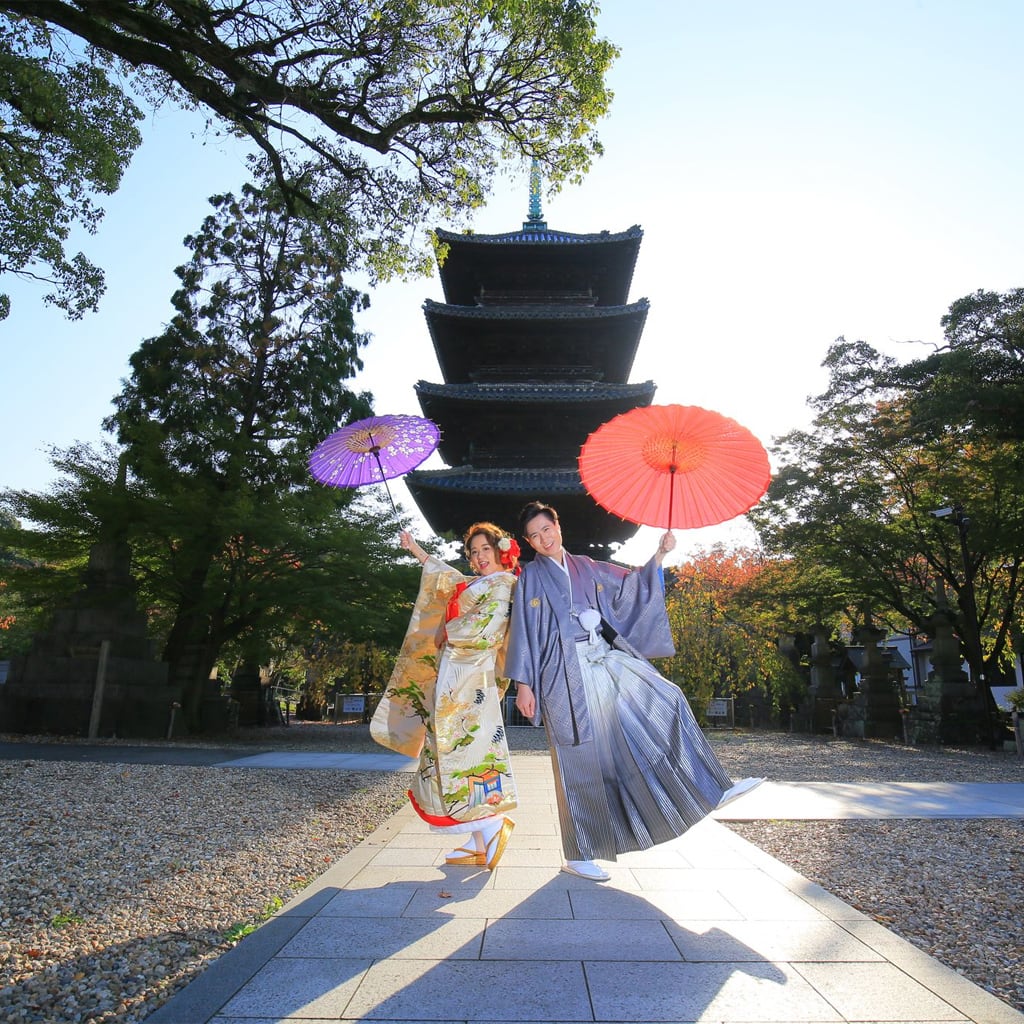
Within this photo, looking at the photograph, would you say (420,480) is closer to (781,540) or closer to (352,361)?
(352,361)

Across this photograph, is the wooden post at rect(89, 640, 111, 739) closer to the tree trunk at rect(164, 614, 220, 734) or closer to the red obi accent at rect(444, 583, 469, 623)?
the tree trunk at rect(164, 614, 220, 734)

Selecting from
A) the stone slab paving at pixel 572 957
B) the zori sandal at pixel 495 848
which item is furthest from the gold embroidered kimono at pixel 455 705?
the stone slab paving at pixel 572 957

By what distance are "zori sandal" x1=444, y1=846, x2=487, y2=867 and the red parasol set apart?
6.20ft

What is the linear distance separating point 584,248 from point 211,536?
10.4 meters

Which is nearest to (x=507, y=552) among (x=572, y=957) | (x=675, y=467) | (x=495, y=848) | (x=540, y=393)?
(x=675, y=467)

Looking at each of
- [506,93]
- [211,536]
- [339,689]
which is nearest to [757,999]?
[506,93]

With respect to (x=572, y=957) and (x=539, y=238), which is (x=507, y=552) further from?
(x=539, y=238)

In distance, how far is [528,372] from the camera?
17.0 m

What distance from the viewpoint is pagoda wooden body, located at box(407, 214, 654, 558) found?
50.5 feet

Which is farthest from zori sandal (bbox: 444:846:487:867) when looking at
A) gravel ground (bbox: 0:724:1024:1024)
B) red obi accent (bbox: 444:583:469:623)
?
red obi accent (bbox: 444:583:469:623)

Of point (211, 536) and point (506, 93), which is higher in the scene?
point (506, 93)

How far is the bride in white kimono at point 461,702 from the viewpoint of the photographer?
3785mm

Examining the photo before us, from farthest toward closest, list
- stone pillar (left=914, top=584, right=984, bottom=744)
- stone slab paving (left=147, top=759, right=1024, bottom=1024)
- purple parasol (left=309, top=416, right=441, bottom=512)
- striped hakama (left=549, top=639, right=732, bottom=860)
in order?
stone pillar (left=914, top=584, right=984, bottom=744) < purple parasol (left=309, top=416, right=441, bottom=512) < striped hakama (left=549, top=639, right=732, bottom=860) < stone slab paving (left=147, top=759, right=1024, bottom=1024)

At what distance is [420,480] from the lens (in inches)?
585
